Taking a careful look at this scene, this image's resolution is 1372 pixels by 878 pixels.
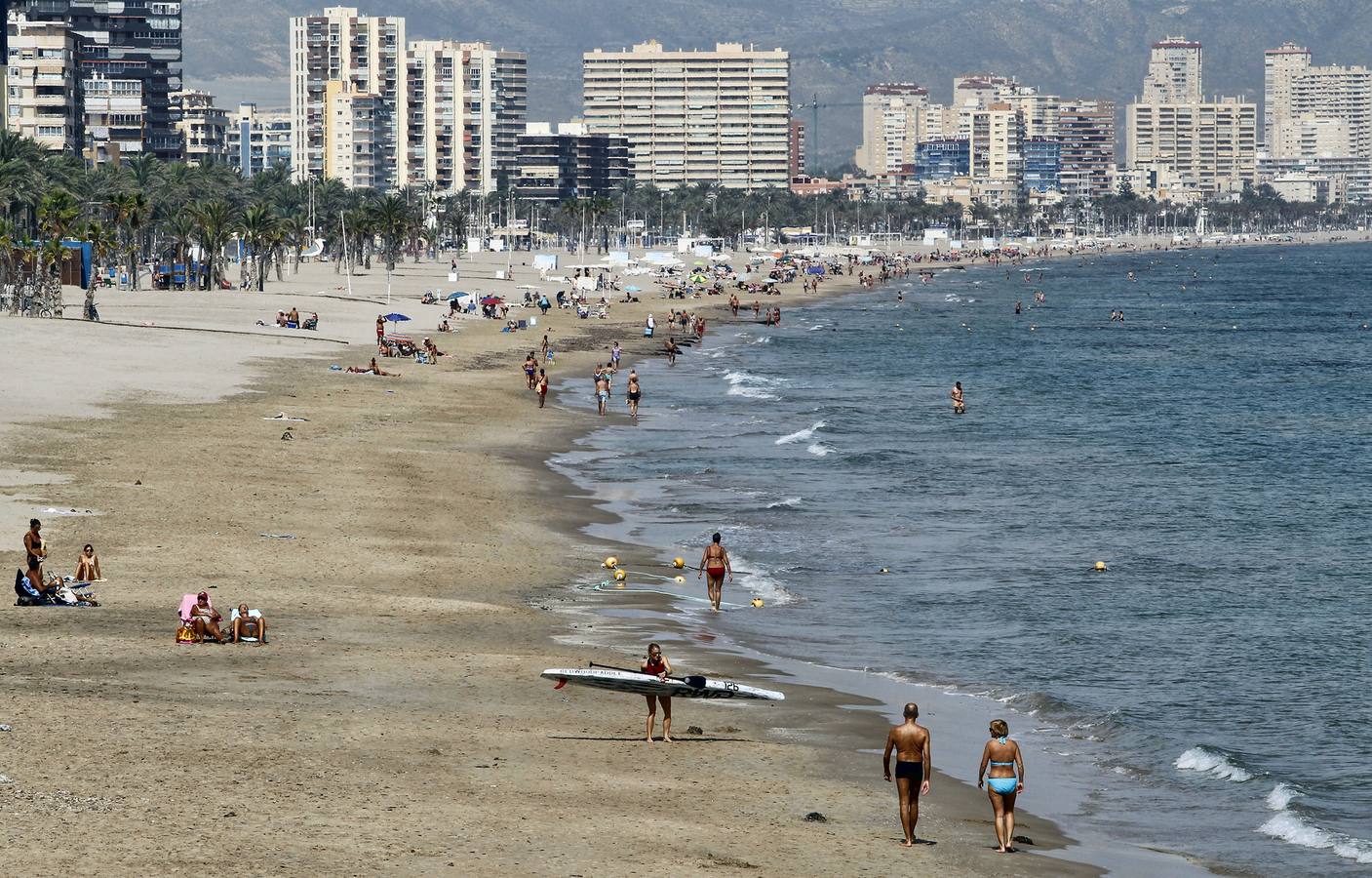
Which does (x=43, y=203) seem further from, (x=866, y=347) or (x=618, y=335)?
(x=866, y=347)

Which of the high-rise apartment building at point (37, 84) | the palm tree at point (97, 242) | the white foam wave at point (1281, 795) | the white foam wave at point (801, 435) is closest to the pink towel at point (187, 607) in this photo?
the white foam wave at point (1281, 795)

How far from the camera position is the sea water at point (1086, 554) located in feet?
79.2

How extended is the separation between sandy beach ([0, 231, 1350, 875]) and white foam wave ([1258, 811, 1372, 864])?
2770mm

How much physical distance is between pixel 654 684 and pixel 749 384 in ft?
193

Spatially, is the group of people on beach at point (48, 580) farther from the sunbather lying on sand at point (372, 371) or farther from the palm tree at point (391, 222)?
the palm tree at point (391, 222)

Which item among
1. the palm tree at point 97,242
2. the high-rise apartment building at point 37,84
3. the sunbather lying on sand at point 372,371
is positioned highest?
the high-rise apartment building at point 37,84

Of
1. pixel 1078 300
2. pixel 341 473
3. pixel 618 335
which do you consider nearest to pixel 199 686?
pixel 341 473

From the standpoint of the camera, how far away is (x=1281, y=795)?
22797 millimetres

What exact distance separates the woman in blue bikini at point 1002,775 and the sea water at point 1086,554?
6.67ft

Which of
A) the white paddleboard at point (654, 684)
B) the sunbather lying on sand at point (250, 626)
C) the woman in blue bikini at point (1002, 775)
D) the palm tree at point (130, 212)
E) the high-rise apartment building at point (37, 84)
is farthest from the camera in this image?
the high-rise apartment building at point (37, 84)

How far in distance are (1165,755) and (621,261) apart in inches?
6778

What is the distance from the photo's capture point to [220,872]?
16359 millimetres

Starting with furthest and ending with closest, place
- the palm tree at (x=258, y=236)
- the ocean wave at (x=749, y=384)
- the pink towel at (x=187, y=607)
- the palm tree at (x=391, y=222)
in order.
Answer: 1. the palm tree at (x=391, y=222)
2. the palm tree at (x=258, y=236)
3. the ocean wave at (x=749, y=384)
4. the pink towel at (x=187, y=607)

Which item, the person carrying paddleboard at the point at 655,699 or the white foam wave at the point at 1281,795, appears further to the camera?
the person carrying paddleboard at the point at 655,699
